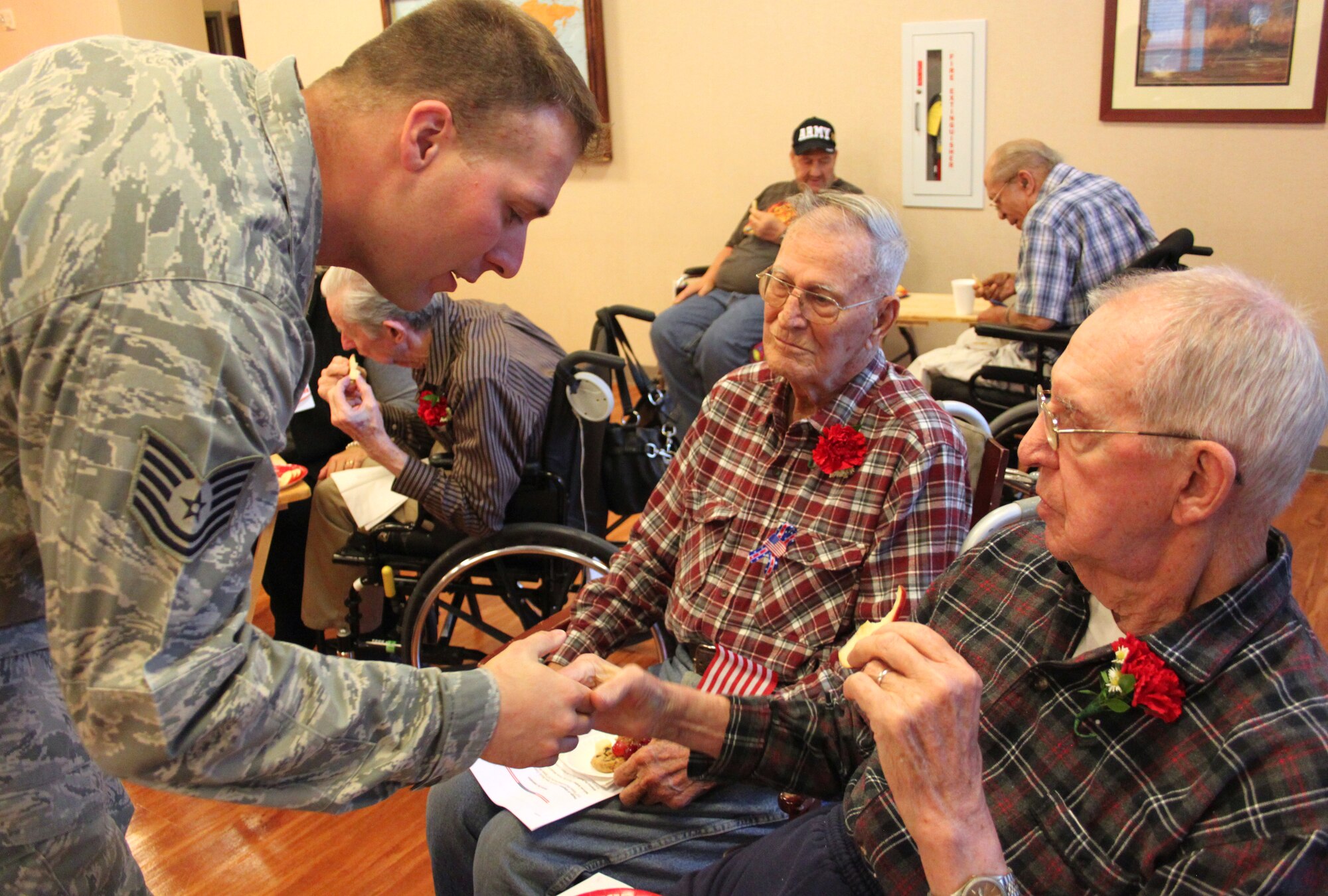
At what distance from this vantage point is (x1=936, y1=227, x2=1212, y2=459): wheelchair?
3.26m

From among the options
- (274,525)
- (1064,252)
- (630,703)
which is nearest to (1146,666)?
(630,703)

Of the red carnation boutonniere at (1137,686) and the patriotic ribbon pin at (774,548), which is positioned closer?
the red carnation boutonniere at (1137,686)

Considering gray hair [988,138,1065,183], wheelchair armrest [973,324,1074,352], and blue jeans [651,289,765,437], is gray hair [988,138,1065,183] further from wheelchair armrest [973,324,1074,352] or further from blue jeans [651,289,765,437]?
blue jeans [651,289,765,437]

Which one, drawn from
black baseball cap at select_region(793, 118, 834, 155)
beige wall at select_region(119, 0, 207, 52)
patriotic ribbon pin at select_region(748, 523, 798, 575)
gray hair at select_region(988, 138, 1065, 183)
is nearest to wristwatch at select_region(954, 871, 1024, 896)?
patriotic ribbon pin at select_region(748, 523, 798, 575)

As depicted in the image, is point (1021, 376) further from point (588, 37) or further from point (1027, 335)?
point (588, 37)

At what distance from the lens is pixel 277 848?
241 cm

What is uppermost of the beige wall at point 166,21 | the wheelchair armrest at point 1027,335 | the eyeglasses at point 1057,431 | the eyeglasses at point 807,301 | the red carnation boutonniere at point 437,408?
the beige wall at point 166,21

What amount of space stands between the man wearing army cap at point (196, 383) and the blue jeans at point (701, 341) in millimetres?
3669

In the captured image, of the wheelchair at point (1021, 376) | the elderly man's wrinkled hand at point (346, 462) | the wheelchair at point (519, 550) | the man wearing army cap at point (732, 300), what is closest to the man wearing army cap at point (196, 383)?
the wheelchair at point (519, 550)

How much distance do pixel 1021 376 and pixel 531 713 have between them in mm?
2972

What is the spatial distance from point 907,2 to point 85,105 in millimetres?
4713

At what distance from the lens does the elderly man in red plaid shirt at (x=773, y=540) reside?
157cm

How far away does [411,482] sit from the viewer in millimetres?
2471

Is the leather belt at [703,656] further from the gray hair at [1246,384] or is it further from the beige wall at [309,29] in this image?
the beige wall at [309,29]
